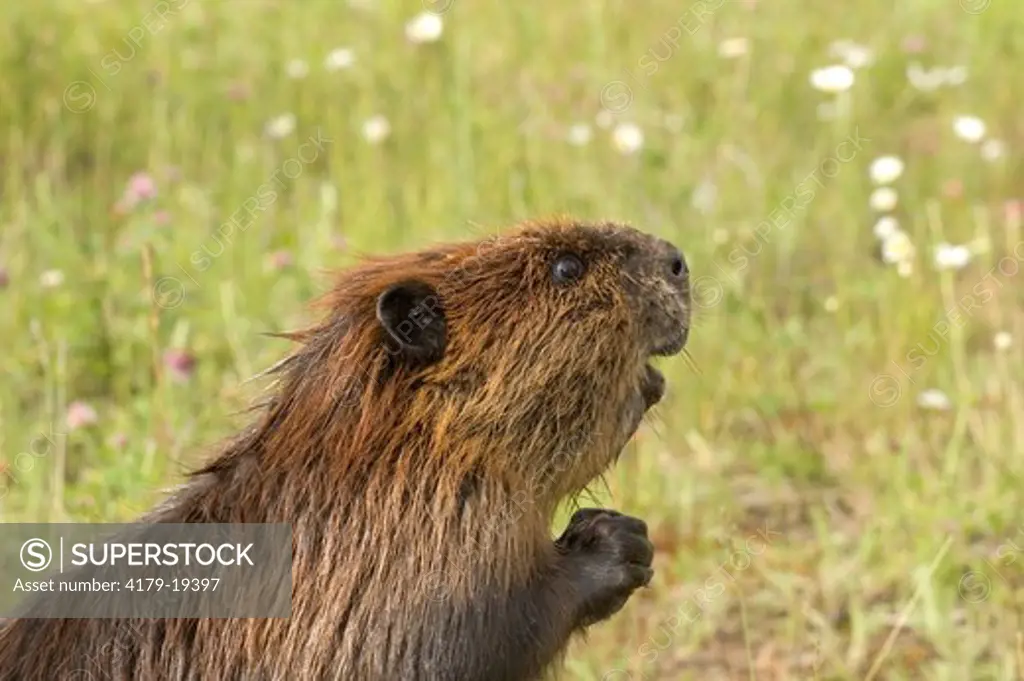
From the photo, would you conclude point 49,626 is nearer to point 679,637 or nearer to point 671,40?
point 679,637

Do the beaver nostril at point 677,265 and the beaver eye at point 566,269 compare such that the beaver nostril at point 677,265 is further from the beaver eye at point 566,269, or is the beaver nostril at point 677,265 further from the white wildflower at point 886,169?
the white wildflower at point 886,169

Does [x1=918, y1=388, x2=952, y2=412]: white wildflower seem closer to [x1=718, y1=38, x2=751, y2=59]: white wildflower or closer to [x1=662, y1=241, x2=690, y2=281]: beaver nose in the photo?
[x1=718, y1=38, x2=751, y2=59]: white wildflower

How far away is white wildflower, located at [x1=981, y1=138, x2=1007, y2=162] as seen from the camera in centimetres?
615

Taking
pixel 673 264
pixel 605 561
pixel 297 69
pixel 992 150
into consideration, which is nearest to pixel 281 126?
pixel 297 69

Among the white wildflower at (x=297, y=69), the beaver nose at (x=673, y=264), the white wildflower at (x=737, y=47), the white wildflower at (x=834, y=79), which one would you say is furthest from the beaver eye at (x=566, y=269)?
the white wildflower at (x=297, y=69)

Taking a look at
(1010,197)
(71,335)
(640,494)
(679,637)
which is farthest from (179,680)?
(1010,197)

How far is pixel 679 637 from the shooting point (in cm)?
392

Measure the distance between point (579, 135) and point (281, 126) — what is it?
115cm

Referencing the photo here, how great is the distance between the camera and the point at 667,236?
5426 mm

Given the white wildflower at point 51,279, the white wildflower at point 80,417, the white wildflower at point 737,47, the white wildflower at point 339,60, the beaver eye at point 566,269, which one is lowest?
the white wildflower at point 80,417

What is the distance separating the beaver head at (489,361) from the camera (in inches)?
104

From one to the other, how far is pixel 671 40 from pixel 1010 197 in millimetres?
1559

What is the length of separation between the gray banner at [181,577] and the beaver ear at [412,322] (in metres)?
0.36

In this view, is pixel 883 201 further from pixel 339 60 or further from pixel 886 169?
pixel 339 60
